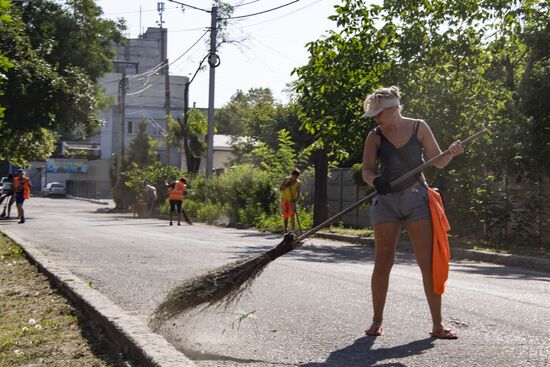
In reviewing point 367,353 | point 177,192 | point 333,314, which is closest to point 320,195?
point 177,192

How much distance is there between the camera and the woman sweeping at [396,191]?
18.4ft

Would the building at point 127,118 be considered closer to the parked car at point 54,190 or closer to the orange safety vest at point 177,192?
the parked car at point 54,190

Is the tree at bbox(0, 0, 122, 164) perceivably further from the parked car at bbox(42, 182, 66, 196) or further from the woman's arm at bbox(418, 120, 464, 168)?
the parked car at bbox(42, 182, 66, 196)

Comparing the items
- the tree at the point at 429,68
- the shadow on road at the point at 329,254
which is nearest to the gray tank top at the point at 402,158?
the shadow on road at the point at 329,254

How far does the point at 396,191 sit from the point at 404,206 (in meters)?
0.11

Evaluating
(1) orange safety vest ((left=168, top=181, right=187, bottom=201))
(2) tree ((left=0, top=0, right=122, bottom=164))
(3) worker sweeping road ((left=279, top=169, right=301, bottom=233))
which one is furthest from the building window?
(3) worker sweeping road ((left=279, top=169, right=301, bottom=233))

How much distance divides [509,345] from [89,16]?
3111cm

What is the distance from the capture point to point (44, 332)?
6277 mm

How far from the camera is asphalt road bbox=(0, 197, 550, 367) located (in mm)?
5277

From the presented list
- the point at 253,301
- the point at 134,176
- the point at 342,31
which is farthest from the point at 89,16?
the point at 253,301

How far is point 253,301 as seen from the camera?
7.65 m

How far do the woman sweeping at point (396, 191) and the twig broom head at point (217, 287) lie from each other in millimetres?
673

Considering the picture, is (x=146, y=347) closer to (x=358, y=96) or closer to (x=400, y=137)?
(x=400, y=137)

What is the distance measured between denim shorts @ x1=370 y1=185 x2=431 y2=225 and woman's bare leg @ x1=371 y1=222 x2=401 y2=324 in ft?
0.18
